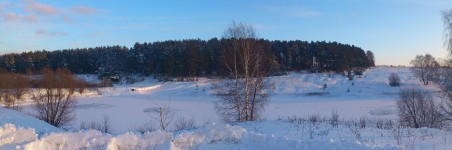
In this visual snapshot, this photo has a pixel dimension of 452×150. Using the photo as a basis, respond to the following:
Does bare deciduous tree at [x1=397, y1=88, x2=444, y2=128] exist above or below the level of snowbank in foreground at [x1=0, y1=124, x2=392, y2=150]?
below

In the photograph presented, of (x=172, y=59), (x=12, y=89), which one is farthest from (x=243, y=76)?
(x=172, y=59)

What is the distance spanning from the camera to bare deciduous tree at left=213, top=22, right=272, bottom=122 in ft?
79.1

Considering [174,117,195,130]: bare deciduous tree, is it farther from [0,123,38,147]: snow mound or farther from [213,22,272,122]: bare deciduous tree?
[0,123,38,147]: snow mound

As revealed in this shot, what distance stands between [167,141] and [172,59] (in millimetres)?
68970

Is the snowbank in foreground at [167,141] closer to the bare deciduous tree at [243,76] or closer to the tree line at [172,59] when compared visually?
the bare deciduous tree at [243,76]

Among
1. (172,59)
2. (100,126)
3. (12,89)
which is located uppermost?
(172,59)

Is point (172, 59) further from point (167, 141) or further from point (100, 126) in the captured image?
point (167, 141)

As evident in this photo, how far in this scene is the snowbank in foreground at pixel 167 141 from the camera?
8.75m

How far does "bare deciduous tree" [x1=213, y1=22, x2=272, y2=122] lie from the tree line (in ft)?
138

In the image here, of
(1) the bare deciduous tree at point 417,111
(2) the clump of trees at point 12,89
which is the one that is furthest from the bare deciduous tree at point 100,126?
(2) the clump of trees at point 12,89

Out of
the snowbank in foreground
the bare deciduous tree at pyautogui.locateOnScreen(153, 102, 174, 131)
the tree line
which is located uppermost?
the tree line

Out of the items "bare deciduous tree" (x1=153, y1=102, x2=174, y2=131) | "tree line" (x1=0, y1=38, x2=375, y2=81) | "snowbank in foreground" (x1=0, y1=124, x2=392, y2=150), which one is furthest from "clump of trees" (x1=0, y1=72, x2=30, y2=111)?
"snowbank in foreground" (x1=0, y1=124, x2=392, y2=150)

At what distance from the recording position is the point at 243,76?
24.7 meters

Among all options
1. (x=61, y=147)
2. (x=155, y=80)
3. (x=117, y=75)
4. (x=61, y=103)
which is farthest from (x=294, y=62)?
(x=61, y=147)
